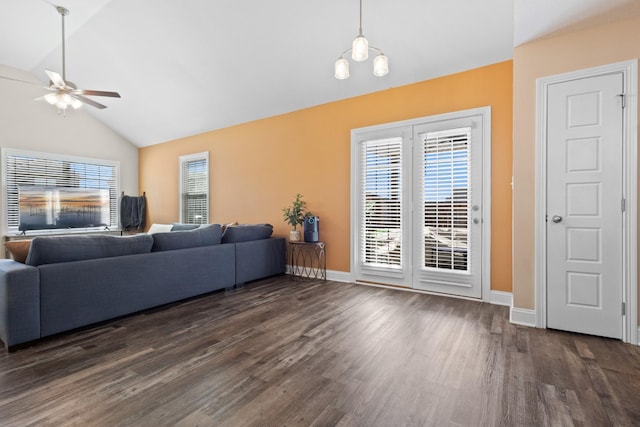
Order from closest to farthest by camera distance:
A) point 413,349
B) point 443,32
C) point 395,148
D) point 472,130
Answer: point 413,349
point 443,32
point 472,130
point 395,148

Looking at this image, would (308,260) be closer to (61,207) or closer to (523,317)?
(523,317)

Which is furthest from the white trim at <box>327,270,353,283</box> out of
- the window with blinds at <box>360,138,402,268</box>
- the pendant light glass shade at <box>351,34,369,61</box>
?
the pendant light glass shade at <box>351,34,369,61</box>

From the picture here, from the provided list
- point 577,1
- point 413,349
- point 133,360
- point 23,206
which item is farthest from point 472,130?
point 23,206

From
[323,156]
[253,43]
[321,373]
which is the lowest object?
[321,373]

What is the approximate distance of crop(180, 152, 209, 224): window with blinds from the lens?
635 centimetres

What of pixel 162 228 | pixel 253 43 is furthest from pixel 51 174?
pixel 253 43

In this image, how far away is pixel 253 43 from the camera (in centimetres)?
388

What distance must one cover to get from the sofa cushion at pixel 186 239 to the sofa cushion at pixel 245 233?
0.58 feet

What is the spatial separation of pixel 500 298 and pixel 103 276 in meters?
4.04

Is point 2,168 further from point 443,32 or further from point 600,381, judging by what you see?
point 600,381

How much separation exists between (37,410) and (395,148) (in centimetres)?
399

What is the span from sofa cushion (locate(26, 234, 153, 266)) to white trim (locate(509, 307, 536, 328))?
145 inches

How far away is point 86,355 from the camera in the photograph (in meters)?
2.23

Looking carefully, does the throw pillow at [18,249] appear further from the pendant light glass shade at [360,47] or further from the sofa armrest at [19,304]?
the pendant light glass shade at [360,47]
